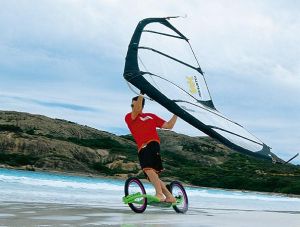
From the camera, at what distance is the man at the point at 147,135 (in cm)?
967

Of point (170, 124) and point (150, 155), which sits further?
point (170, 124)

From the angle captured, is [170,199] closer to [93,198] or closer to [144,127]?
[144,127]

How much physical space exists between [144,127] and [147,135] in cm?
15

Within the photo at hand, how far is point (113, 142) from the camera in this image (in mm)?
142625

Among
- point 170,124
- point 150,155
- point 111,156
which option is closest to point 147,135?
point 150,155

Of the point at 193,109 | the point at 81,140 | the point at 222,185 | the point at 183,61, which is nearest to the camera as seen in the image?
the point at 193,109

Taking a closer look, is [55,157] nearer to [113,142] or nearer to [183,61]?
[113,142]

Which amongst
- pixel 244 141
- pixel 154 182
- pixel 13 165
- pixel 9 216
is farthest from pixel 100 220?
pixel 13 165

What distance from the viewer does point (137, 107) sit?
9633 millimetres

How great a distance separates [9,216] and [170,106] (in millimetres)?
3534

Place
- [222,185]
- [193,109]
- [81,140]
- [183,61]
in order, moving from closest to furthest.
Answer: [193,109]
[183,61]
[222,185]
[81,140]

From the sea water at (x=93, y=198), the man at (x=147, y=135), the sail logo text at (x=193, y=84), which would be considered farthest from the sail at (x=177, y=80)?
the sea water at (x=93, y=198)

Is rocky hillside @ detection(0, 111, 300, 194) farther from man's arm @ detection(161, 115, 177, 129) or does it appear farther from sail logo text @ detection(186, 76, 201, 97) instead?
man's arm @ detection(161, 115, 177, 129)

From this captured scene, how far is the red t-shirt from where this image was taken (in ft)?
31.8
